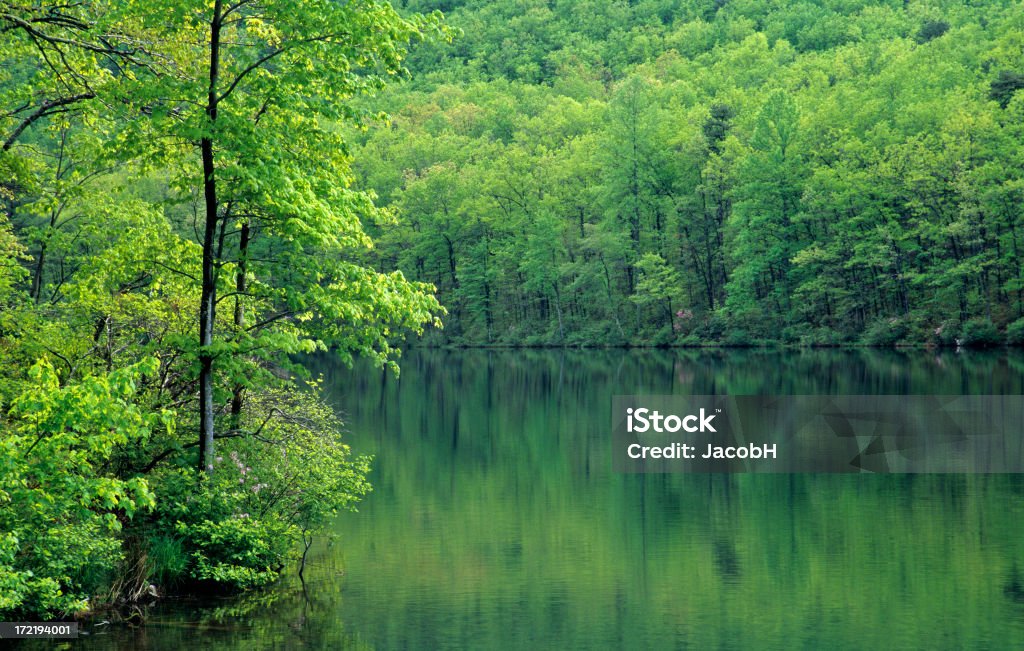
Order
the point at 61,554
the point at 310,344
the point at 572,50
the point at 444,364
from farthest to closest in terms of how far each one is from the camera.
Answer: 1. the point at 572,50
2. the point at 444,364
3. the point at 310,344
4. the point at 61,554

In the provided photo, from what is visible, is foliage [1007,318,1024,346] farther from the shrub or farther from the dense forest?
the shrub

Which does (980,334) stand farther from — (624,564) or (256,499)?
(256,499)

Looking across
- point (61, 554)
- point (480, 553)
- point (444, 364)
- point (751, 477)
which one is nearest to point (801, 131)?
point (444, 364)

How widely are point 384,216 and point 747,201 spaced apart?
201ft

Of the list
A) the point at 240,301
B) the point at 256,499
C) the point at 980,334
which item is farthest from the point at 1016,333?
the point at 256,499

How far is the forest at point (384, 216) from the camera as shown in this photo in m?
14.3

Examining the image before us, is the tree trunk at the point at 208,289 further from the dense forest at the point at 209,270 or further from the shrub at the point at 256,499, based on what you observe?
the shrub at the point at 256,499

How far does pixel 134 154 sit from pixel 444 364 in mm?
54584

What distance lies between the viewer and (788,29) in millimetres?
141125

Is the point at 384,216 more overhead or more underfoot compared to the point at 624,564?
more overhead

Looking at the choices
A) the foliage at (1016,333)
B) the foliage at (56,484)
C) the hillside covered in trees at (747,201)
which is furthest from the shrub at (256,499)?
the foliage at (1016,333)

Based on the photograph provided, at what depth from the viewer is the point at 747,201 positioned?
74.7 m

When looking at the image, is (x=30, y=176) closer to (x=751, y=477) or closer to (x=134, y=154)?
(x=134, y=154)

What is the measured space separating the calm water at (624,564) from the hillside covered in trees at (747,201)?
25.1 m
